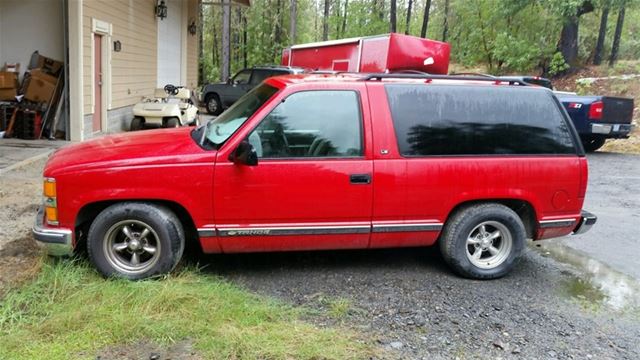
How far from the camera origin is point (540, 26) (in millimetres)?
27484

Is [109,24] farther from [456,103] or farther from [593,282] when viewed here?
[593,282]

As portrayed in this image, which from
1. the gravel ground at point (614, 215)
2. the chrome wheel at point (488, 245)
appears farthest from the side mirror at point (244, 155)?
Result: the gravel ground at point (614, 215)

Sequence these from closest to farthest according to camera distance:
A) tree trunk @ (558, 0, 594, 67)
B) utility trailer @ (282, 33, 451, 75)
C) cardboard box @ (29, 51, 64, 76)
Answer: cardboard box @ (29, 51, 64, 76)
utility trailer @ (282, 33, 451, 75)
tree trunk @ (558, 0, 594, 67)

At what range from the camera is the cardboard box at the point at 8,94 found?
1048cm

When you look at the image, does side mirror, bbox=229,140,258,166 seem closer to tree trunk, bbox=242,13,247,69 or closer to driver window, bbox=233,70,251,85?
driver window, bbox=233,70,251,85

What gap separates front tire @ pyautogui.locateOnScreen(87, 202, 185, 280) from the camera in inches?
173

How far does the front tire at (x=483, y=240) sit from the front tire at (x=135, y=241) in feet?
7.64

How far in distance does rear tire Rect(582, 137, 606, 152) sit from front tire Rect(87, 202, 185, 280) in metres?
12.1

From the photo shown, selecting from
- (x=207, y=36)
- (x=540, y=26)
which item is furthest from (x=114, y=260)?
(x=207, y=36)

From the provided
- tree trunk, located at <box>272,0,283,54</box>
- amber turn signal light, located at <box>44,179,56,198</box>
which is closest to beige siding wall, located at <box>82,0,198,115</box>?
amber turn signal light, located at <box>44,179,56,198</box>

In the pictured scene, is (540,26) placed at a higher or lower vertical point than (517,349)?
higher

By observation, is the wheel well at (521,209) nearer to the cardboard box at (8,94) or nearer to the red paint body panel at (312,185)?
the red paint body panel at (312,185)

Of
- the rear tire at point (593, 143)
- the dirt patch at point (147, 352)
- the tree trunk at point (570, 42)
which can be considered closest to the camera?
the dirt patch at point (147, 352)

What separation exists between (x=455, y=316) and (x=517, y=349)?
1.83ft
